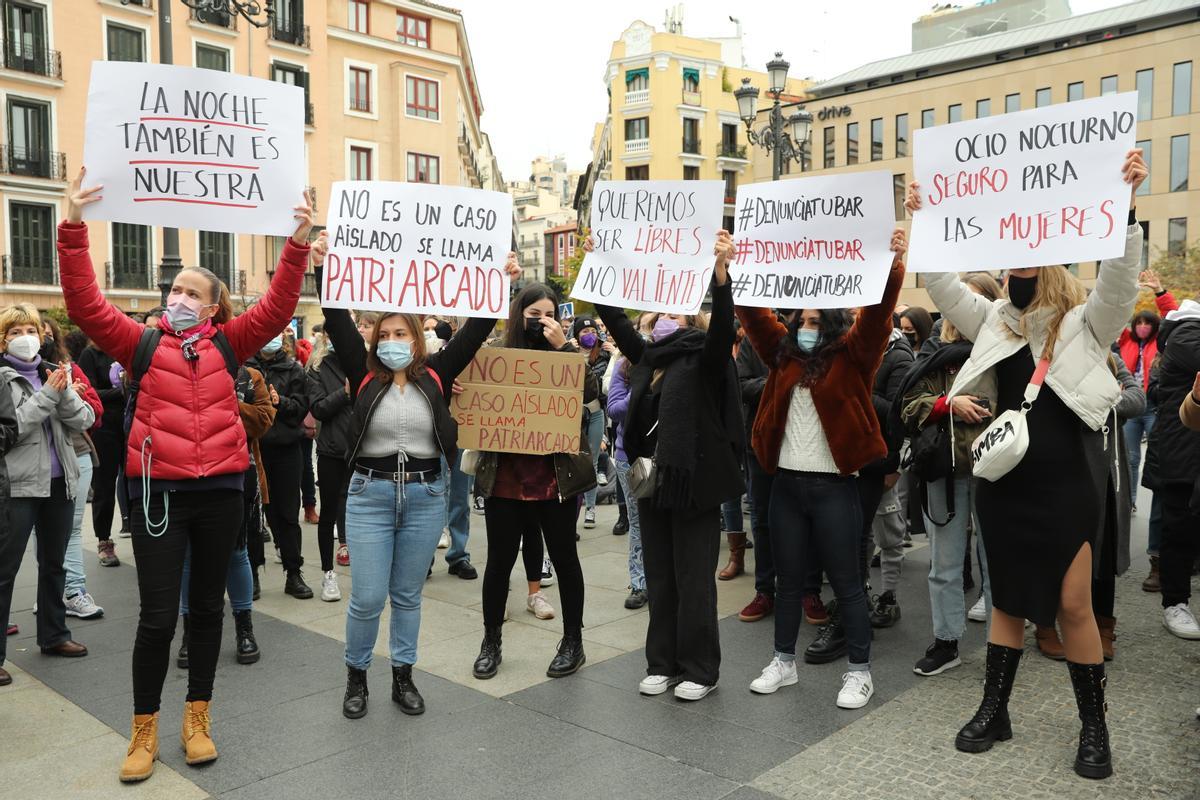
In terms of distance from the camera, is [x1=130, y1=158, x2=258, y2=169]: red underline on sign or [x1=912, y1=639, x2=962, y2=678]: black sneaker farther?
[x1=912, y1=639, x2=962, y2=678]: black sneaker

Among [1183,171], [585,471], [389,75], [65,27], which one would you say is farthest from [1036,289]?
[1183,171]

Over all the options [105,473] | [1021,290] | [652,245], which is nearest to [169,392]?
[652,245]

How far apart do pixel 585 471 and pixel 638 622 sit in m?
1.50

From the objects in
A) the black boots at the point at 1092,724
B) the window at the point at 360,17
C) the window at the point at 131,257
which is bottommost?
the black boots at the point at 1092,724

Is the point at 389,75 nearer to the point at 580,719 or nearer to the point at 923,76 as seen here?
the point at 923,76

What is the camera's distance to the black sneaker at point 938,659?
5.00 metres

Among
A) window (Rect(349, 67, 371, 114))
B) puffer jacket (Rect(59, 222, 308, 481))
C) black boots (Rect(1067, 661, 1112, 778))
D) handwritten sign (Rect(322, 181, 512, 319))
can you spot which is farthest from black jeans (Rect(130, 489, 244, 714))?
window (Rect(349, 67, 371, 114))

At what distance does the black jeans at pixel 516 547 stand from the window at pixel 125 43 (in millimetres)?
33753

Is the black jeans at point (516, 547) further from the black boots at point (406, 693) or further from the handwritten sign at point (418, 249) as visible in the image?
the handwritten sign at point (418, 249)

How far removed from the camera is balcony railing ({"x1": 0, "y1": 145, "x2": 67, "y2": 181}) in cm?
3042

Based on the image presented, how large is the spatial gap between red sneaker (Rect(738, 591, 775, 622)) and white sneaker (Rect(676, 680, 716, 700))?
1468 millimetres

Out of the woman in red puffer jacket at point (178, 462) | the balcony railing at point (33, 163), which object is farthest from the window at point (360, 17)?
the woman in red puffer jacket at point (178, 462)

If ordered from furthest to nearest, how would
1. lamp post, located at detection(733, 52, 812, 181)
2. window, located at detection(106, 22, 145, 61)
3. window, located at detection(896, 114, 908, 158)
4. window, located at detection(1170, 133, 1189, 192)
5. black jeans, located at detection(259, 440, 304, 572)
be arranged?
window, located at detection(896, 114, 908, 158)
window, located at detection(1170, 133, 1189, 192)
window, located at detection(106, 22, 145, 61)
lamp post, located at detection(733, 52, 812, 181)
black jeans, located at detection(259, 440, 304, 572)

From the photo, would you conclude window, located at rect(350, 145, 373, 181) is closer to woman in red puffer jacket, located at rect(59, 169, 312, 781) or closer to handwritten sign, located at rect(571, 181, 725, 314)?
handwritten sign, located at rect(571, 181, 725, 314)
